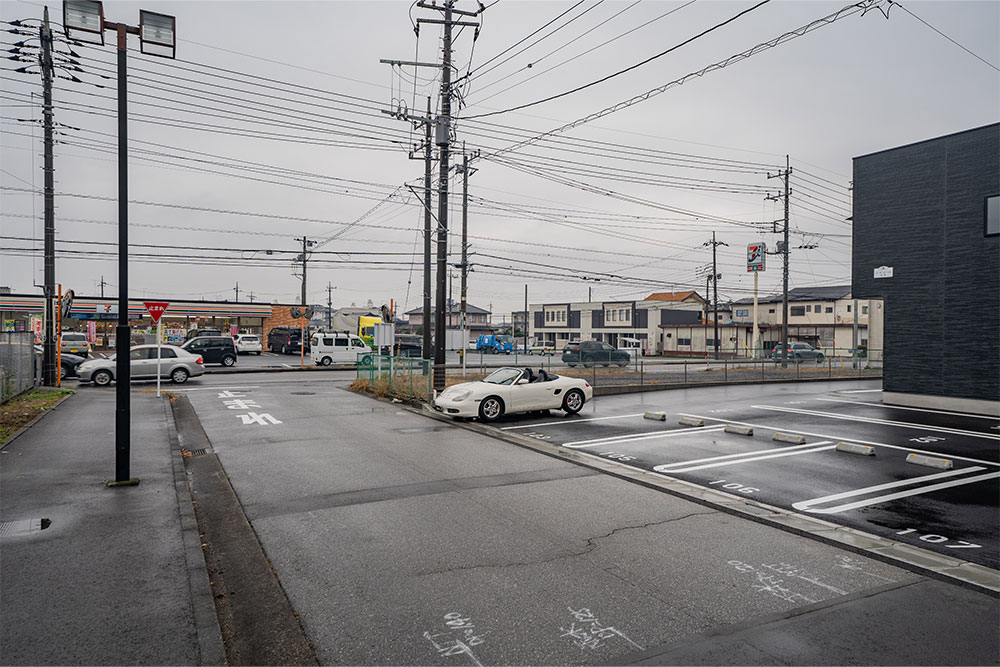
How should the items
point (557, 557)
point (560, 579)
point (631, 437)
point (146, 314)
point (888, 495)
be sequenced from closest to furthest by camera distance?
point (560, 579)
point (557, 557)
point (888, 495)
point (631, 437)
point (146, 314)

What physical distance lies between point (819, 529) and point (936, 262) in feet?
47.7

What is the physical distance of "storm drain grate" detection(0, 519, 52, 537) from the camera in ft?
21.1

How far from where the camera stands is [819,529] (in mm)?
7121

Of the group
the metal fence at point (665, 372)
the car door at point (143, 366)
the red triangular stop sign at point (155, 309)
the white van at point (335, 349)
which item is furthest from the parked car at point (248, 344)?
the red triangular stop sign at point (155, 309)

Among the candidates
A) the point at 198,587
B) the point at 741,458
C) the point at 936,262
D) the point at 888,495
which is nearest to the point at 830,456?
the point at 741,458

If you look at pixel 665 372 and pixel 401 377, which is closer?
pixel 401 377

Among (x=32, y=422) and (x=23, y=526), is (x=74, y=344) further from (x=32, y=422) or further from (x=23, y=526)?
(x=23, y=526)

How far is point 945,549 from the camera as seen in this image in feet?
21.3

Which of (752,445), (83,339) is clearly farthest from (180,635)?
(83,339)

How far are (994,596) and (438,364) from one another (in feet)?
46.6

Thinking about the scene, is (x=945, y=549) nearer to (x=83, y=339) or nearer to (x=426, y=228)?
(x=426, y=228)

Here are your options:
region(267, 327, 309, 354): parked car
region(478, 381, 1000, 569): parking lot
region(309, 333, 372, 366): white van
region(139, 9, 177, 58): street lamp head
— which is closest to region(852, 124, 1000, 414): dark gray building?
region(478, 381, 1000, 569): parking lot

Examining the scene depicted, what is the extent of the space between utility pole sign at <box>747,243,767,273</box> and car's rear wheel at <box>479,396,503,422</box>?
37811mm

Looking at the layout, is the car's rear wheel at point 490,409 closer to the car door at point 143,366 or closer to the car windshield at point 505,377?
the car windshield at point 505,377
